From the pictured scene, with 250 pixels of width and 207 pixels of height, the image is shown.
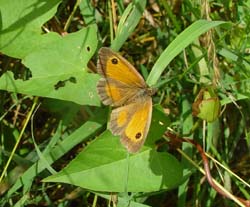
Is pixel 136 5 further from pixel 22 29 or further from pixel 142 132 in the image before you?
pixel 142 132

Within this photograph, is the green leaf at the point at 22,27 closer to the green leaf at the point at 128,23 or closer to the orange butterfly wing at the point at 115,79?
the green leaf at the point at 128,23

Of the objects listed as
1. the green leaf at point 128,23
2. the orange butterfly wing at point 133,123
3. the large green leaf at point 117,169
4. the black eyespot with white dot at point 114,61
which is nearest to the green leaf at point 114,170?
the large green leaf at point 117,169

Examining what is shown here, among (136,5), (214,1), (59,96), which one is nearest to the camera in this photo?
(59,96)

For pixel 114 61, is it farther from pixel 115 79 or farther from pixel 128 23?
pixel 128 23

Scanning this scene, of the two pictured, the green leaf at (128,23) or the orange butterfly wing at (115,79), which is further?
the green leaf at (128,23)

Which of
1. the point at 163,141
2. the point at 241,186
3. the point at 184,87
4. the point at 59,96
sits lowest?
the point at 241,186

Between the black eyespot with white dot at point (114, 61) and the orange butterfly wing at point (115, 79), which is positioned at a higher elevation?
the black eyespot with white dot at point (114, 61)

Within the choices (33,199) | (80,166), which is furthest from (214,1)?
(33,199)
